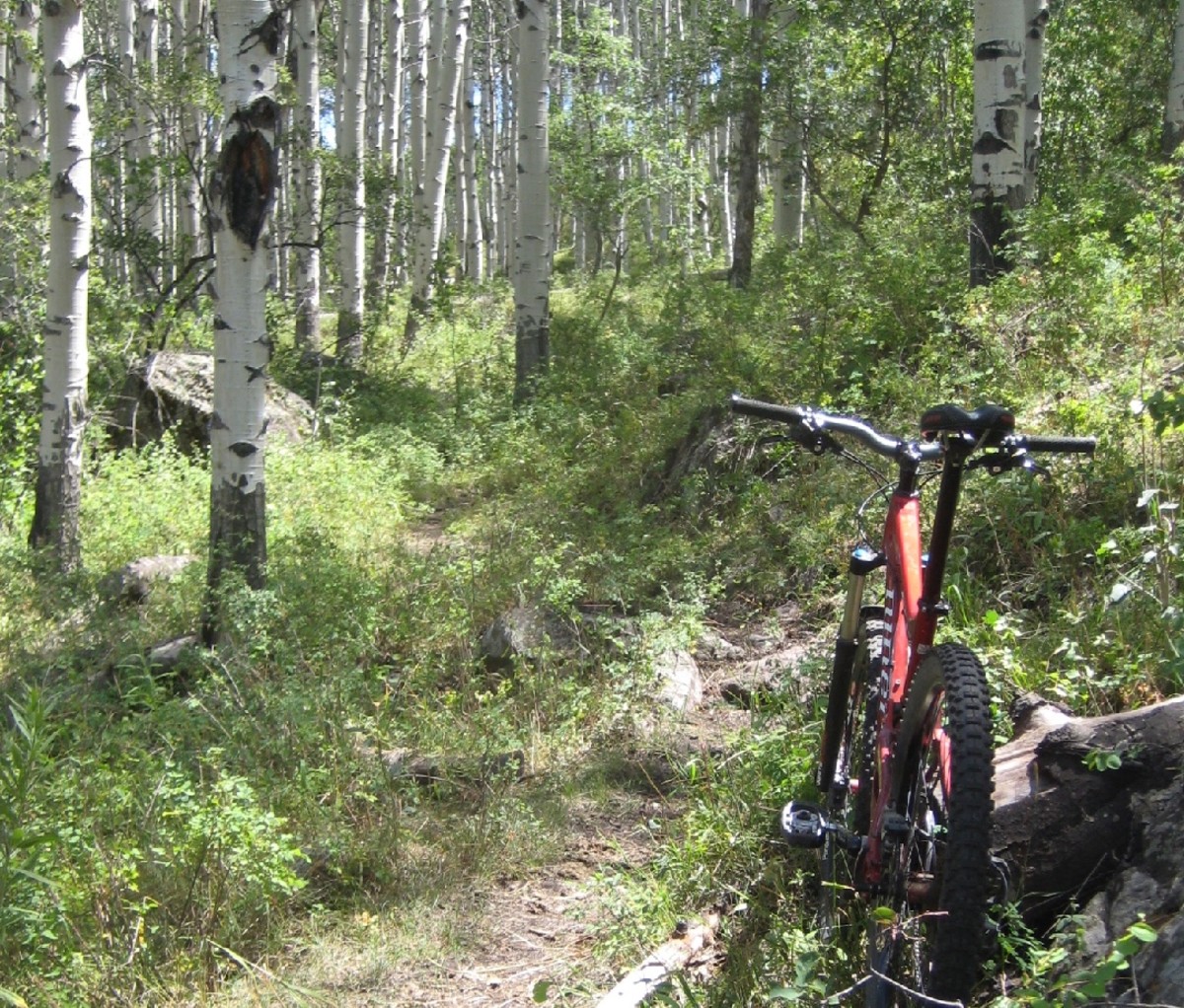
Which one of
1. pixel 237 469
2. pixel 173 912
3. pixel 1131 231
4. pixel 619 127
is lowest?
pixel 173 912

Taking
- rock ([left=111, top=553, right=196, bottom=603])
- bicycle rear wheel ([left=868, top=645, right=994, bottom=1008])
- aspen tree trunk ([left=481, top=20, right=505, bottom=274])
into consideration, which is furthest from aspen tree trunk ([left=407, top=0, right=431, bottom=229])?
bicycle rear wheel ([left=868, top=645, right=994, bottom=1008])

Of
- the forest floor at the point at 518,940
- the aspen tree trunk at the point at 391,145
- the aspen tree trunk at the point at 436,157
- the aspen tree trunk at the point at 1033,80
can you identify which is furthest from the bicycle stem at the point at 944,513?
the aspen tree trunk at the point at 436,157

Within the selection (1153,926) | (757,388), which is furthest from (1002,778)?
(757,388)

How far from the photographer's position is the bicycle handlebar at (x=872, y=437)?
266cm

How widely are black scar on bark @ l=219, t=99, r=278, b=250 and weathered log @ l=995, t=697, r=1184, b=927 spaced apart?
5.24 m

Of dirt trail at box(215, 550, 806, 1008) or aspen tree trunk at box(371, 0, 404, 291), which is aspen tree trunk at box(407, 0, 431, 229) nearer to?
aspen tree trunk at box(371, 0, 404, 291)

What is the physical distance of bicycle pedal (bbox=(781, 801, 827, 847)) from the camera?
2.86m

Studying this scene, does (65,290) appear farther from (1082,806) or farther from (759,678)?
(1082,806)

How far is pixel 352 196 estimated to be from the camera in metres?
14.5

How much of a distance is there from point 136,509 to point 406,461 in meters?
2.69

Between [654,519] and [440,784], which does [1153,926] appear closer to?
[440,784]

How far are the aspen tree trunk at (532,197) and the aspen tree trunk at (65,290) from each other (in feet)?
15.5

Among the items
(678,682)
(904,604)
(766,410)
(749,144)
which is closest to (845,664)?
(904,604)

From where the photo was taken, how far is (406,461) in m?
11.0
